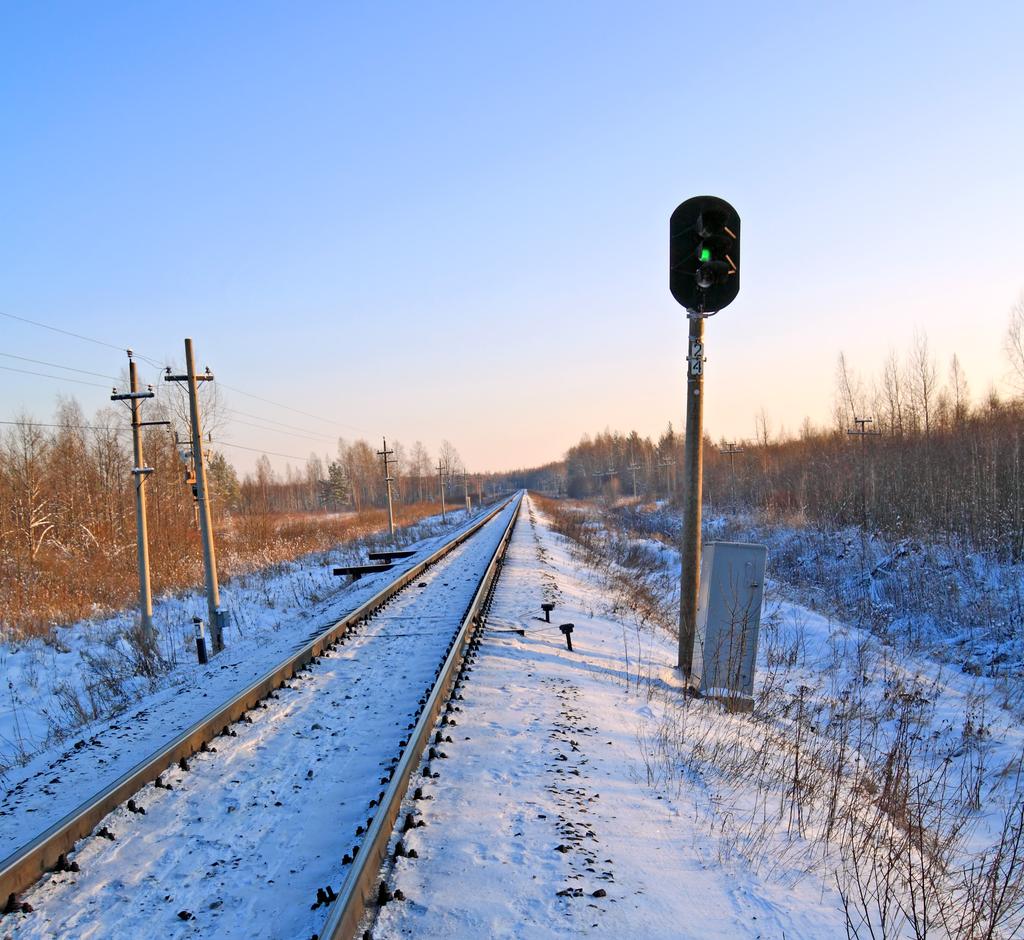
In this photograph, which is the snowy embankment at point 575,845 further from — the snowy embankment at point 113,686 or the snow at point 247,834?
the snowy embankment at point 113,686

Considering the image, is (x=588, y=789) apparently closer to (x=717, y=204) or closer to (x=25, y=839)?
(x=25, y=839)

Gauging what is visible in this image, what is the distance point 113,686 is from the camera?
352 inches

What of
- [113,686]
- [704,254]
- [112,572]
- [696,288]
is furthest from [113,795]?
[112,572]

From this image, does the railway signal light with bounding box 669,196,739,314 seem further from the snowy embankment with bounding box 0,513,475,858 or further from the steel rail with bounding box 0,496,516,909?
the snowy embankment with bounding box 0,513,475,858

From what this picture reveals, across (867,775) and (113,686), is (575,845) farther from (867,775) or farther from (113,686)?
(113,686)

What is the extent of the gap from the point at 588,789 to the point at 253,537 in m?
32.0

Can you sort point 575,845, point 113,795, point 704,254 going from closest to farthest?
point 575,845, point 113,795, point 704,254

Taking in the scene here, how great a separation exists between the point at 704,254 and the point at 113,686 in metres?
9.35

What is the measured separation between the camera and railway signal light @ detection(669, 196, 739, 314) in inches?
253

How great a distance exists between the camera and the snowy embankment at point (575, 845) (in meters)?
2.74

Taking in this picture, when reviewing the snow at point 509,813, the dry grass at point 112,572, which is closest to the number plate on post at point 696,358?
the snow at point 509,813

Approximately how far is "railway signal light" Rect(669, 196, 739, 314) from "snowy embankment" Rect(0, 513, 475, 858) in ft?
20.1

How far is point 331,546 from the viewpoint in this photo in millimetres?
32250

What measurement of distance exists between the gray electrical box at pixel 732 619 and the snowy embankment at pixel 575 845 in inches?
23.6
